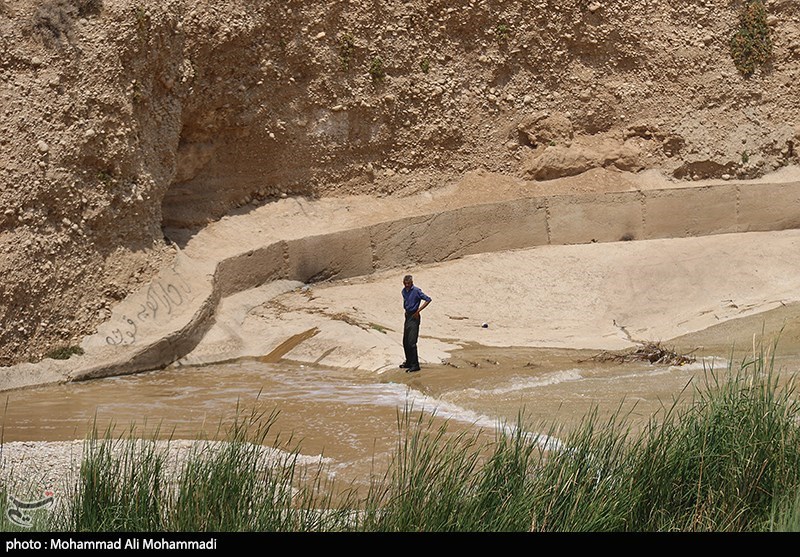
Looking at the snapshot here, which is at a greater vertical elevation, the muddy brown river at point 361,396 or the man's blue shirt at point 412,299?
the man's blue shirt at point 412,299

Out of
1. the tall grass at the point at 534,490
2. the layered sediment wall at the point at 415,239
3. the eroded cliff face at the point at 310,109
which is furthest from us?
the layered sediment wall at the point at 415,239

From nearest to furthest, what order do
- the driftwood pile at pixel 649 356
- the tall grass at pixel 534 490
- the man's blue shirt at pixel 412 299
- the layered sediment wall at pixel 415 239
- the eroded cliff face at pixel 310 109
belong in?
the tall grass at pixel 534 490
the driftwood pile at pixel 649 356
the man's blue shirt at pixel 412 299
the eroded cliff face at pixel 310 109
the layered sediment wall at pixel 415 239

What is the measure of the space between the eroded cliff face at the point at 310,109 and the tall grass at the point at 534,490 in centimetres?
807

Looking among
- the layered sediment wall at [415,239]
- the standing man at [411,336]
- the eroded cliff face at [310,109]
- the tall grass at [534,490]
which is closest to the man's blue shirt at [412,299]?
the standing man at [411,336]

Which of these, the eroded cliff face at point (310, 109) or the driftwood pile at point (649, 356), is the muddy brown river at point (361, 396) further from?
the eroded cliff face at point (310, 109)

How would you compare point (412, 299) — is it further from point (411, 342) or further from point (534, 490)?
point (534, 490)

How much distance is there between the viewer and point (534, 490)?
7.17 meters

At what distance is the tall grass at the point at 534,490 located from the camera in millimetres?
6977

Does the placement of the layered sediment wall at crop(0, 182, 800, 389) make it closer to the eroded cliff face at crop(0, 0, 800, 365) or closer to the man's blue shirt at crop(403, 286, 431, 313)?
the eroded cliff face at crop(0, 0, 800, 365)

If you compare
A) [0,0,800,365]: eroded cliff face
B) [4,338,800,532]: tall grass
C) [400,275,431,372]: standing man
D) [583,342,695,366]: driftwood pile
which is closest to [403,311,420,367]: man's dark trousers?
[400,275,431,372]: standing man

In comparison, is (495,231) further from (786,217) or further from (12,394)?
(12,394)

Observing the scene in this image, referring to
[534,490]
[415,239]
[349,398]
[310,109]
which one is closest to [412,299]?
[349,398]

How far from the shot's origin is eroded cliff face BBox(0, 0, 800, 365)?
598 inches

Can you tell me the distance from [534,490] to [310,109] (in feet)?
45.5
